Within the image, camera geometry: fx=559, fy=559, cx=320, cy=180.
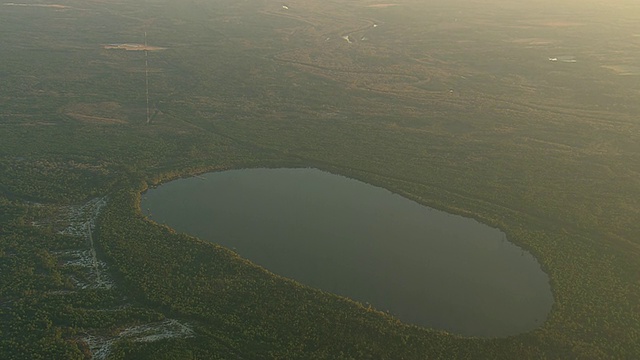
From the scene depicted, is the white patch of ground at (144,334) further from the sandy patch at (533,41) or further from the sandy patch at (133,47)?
the sandy patch at (533,41)

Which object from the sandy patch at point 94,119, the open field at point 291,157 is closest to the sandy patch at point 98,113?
the sandy patch at point 94,119

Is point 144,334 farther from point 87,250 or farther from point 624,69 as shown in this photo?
point 624,69

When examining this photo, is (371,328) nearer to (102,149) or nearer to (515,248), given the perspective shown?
(515,248)

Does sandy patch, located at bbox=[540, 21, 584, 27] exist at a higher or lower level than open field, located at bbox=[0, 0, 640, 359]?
higher

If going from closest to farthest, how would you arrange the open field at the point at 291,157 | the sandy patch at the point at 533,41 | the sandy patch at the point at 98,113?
1. the open field at the point at 291,157
2. the sandy patch at the point at 98,113
3. the sandy patch at the point at 533,41

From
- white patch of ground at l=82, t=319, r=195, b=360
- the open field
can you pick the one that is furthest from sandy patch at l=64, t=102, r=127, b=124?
white patch of ground at l=82, t=319, r=195, b=360

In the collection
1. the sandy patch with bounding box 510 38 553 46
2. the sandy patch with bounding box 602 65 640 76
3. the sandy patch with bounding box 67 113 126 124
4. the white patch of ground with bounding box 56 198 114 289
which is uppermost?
the sandy patch with bounding box 510 38 553 46

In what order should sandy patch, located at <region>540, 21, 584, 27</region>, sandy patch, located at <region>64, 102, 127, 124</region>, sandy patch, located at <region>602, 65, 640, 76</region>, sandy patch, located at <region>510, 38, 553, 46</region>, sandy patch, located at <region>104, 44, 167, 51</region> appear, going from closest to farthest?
sandy patch, located at <region>64, 102, 127, 124</region> → sandy patch, located at <region>602, 65, 640, 76</region> → sandy patch, located at <region>104, 44, 167, 51</region> → sandy patch, located at <region>510, 38, 553, 46</region> → sandy patch, located at <region>540, 21, 584, 27</region>

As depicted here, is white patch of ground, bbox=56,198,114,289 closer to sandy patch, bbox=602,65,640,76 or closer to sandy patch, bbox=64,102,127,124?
sandy patch, bbox=64,102,127,124
